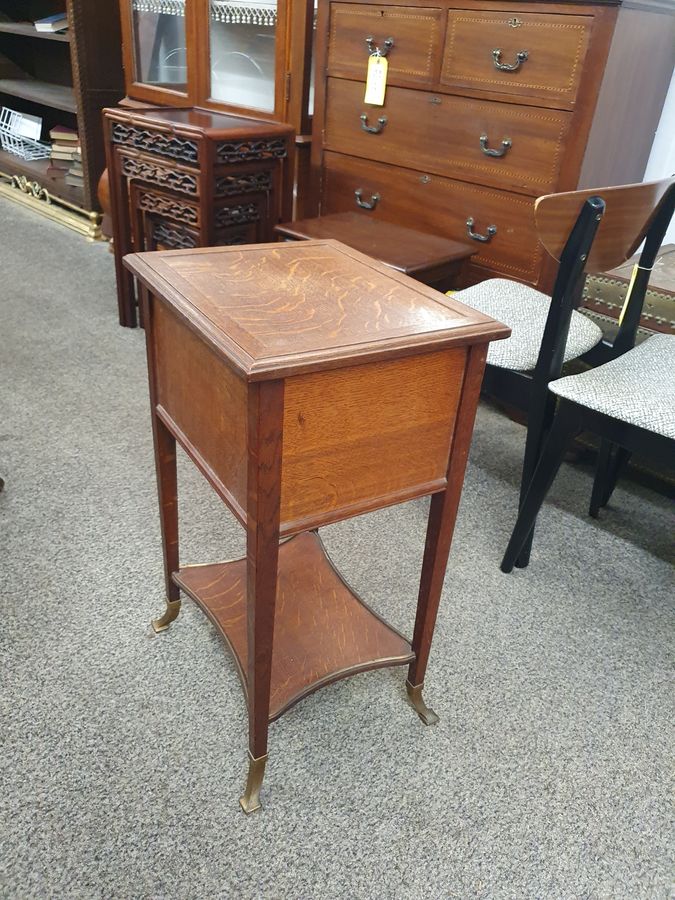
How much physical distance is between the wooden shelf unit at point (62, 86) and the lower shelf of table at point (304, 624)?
291 cm

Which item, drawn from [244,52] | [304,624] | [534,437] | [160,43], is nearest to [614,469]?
[534,437]

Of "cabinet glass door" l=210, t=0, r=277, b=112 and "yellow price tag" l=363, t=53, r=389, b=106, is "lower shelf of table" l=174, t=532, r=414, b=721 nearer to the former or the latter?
"yellow price tag" l=363, t=53, r=389, b=106

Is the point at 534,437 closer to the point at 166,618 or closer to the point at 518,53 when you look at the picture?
the point at 166,618

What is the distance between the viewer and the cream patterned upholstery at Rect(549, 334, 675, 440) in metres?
1.35

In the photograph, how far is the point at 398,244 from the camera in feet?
7.06

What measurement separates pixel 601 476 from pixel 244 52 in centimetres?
210

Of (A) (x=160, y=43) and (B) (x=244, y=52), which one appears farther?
(A) (x=160, y=43)

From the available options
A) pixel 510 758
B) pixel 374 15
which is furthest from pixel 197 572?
pixel 374 15

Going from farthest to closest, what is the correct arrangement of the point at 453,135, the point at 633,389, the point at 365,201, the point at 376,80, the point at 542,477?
the point at 365,201 → the point at 376,80 → the point at 453,135 → the point at 542,477 → the point at 633,389

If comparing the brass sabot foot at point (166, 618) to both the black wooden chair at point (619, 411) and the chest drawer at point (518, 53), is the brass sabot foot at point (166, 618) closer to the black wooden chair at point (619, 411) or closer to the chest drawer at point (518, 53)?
→ the black wooden chair at point (619, 411)

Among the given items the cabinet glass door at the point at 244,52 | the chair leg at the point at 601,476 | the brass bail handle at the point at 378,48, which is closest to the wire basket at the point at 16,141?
the cabinet glass door at the point at 244,52

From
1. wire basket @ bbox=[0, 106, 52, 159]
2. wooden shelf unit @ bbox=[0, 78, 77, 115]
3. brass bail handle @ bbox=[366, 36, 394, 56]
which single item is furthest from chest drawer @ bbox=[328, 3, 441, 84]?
wire basket @ bbox=[0, 106, 52, 159]

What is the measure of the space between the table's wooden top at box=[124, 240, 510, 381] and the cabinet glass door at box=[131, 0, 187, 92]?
7.45ft

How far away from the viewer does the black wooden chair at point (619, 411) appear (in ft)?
4.46
